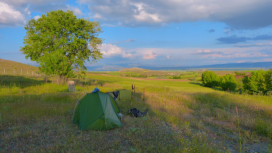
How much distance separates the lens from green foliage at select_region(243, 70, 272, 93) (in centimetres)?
2486

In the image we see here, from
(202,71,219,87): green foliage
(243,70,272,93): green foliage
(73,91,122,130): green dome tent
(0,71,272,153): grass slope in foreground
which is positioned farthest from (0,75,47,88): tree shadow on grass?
(202,71,219,87): green foliage

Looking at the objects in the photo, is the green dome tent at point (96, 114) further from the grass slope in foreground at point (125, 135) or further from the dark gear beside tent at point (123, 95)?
the dark gear beside tent at point (123, 95)

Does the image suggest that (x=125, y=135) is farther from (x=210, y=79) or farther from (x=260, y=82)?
(x=210, y=79)

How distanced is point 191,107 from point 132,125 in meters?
8.24

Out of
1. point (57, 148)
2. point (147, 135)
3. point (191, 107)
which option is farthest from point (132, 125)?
point (191, 107)

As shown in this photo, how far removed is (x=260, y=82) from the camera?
26.1m

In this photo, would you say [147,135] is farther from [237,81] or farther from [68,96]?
[237,81]

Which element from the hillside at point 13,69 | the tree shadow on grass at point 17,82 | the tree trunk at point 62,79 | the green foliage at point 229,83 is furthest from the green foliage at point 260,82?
the hillside at point 13,69

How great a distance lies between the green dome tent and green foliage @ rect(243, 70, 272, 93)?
89.5ft

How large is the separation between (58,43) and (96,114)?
18.1 metres

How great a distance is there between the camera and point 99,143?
21.1 ft

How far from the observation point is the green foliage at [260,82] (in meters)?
24.9

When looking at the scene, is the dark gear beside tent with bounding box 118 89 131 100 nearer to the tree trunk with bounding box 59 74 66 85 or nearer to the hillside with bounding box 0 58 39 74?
the tree trunk with bounding box 59 74 66 85

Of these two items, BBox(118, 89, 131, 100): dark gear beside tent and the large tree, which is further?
the large tree
